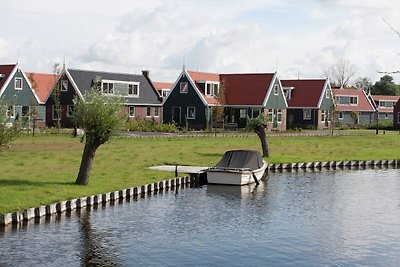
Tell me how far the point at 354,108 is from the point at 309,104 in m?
21.8

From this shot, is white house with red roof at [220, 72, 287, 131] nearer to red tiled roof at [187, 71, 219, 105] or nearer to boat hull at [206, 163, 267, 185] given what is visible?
red tiled roof at [187, 71, 219, 105]

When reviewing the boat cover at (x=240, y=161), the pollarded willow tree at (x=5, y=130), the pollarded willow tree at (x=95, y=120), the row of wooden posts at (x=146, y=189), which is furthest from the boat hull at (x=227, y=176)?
the pollarded willow tree at (x=5, y=130)

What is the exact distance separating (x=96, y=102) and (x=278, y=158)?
2244 cm

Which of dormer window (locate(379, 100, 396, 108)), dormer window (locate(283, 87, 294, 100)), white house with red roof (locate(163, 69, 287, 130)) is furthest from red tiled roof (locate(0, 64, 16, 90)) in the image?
dormer window (locate(379, 100, 396, 108))

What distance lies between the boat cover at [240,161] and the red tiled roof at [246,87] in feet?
156

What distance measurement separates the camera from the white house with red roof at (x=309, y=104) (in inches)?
3937

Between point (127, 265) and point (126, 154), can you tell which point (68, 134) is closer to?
point (126, 154)

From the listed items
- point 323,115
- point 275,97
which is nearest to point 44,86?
point 275,97

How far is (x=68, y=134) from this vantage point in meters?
72.5

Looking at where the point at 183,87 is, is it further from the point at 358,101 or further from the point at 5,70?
the point at 358,101

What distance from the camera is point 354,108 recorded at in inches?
4653

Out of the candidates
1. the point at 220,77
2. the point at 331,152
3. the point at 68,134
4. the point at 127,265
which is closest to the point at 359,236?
the point at 127,265

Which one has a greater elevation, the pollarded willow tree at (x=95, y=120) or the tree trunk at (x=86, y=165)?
the pollarded willow tree at (x=95, y=120)

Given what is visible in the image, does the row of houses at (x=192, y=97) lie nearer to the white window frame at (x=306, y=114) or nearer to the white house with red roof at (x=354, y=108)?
the white window frame at (x=306, y=114)
